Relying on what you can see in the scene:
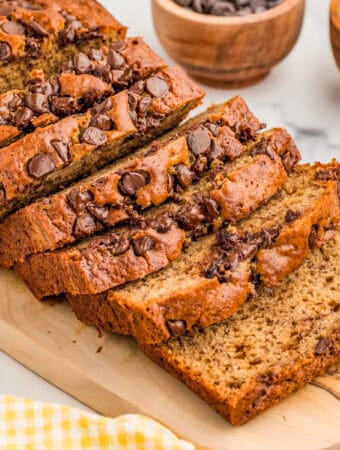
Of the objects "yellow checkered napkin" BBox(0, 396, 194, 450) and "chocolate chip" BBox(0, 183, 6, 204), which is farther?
"chocolate chip" BBox(0, 183, 6, 204)

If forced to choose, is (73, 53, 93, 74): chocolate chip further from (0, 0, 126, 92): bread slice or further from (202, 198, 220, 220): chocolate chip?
(202, 198, 220, 220): chocolate chip

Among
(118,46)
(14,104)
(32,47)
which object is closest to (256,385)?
(14,104)

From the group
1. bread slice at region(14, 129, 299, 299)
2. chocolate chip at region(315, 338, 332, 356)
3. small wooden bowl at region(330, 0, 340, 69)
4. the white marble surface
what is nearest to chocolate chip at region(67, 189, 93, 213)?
bread slice at region(14, 129, 299, 299)

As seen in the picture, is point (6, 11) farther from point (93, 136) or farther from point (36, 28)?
point (93, 136)

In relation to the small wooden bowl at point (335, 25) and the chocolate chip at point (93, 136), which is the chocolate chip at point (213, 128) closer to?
the chocolate chip at point (93, 136)

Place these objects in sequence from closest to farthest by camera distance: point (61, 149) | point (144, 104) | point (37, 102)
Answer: point (61, 149), point (37, 102), point (144, 104)

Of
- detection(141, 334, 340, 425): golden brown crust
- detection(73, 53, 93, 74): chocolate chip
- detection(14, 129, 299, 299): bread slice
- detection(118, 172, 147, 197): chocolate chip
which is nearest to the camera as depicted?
detection(141, 334, 340, 425): golden brown crust

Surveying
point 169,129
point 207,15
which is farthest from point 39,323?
point 207,15
